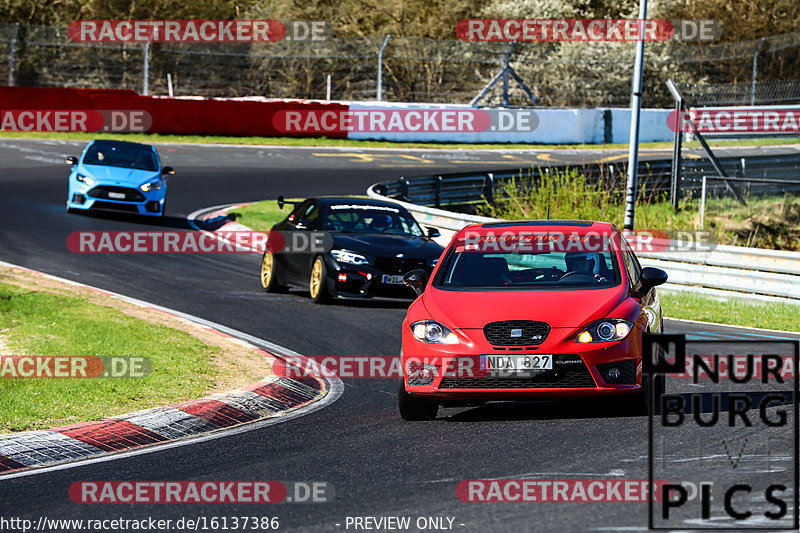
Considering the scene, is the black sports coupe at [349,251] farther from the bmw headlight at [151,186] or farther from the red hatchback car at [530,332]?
the bmw headlight at [151,186]

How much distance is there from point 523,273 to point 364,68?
34.4 m

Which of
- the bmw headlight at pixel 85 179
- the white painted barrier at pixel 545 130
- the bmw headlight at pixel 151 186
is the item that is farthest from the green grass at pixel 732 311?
the white painted barrier at pixel 545 130

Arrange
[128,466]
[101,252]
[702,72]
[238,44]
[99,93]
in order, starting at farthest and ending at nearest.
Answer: [702,72], [238,44], [99,93], [101,252], [128,466]

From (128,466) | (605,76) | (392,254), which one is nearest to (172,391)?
(128,466)

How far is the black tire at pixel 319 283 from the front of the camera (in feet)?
52.5

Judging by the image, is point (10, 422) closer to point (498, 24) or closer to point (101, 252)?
point (101, 252)

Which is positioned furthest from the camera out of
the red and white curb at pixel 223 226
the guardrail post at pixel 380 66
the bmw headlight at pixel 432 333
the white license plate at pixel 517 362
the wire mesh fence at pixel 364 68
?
the wire mesh fence at pixel 364 68

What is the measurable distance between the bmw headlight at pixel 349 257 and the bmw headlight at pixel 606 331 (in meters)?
7.26

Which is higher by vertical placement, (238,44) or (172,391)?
(238,44)

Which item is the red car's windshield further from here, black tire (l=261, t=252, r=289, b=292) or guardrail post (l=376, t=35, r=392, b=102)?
guardrail post (l=376, t=35, r=392, b=102)

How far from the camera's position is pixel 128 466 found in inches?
306

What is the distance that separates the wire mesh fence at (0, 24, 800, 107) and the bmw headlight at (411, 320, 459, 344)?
1262 inches

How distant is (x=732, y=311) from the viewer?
1633cm

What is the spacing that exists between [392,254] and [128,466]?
27.5 ft
